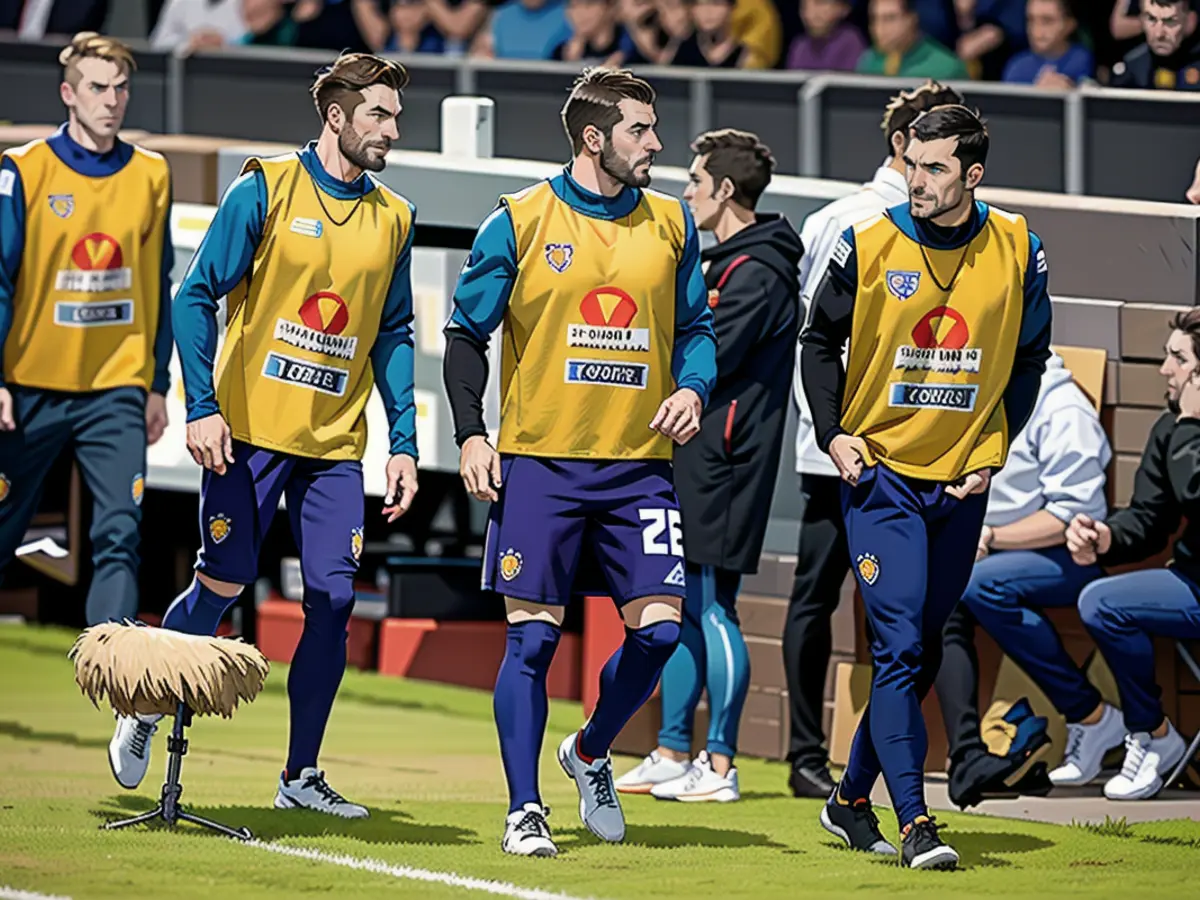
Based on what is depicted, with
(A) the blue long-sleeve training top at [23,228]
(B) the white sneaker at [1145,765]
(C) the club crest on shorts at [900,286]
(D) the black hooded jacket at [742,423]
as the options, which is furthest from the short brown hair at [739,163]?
(B) the white sneaker at [1145,765]

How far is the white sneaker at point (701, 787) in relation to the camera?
934 centimetres

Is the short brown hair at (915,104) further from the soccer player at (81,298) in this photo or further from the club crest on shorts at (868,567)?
the soccer player at (81,298)

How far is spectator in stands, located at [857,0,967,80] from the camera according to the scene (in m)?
13.2

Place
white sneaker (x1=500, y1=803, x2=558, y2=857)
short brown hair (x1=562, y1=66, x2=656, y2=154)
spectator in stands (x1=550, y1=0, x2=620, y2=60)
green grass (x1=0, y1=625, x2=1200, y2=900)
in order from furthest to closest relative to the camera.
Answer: spectator in stands (x1=550, y1=0, x2=620, y2=60)
short brown hair (x1=562, y1=66, x2=656, y2=154)
white sneaker (x1=500, y1=803, x2=558, y2=857)
green grass (x1=0, y1=625, x2=1200, y2=900)

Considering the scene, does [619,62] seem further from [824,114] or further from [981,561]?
[981,561]

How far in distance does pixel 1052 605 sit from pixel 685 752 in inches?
50.8

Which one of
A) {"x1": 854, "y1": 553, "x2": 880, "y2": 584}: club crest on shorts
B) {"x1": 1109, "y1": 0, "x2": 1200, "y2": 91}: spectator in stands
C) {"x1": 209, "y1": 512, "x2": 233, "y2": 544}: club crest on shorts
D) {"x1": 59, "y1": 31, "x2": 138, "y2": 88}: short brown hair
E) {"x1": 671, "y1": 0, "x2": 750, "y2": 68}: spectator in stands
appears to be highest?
{"x1": 671, "y1": 0, "x2": 750, "y2": 68}: spectator in stands

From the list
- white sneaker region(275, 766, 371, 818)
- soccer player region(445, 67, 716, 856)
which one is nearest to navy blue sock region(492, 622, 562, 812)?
soccer player region(445, 67, 716, 856)

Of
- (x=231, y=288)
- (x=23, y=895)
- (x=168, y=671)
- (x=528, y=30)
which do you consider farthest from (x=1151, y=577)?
(x=528, y=30)

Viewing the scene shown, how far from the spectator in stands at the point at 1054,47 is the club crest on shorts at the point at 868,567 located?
5.21m

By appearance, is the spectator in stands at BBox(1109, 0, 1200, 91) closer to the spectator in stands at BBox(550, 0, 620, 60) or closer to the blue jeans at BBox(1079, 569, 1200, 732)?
the blue jeans at BBox(1079, 569, 1200, 732)

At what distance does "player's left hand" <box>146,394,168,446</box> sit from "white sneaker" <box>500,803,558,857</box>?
7.39ft

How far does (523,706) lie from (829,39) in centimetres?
659

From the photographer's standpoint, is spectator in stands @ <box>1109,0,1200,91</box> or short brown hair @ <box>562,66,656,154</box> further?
spectator in stands @ <box>1109,0,1200,91</box>
